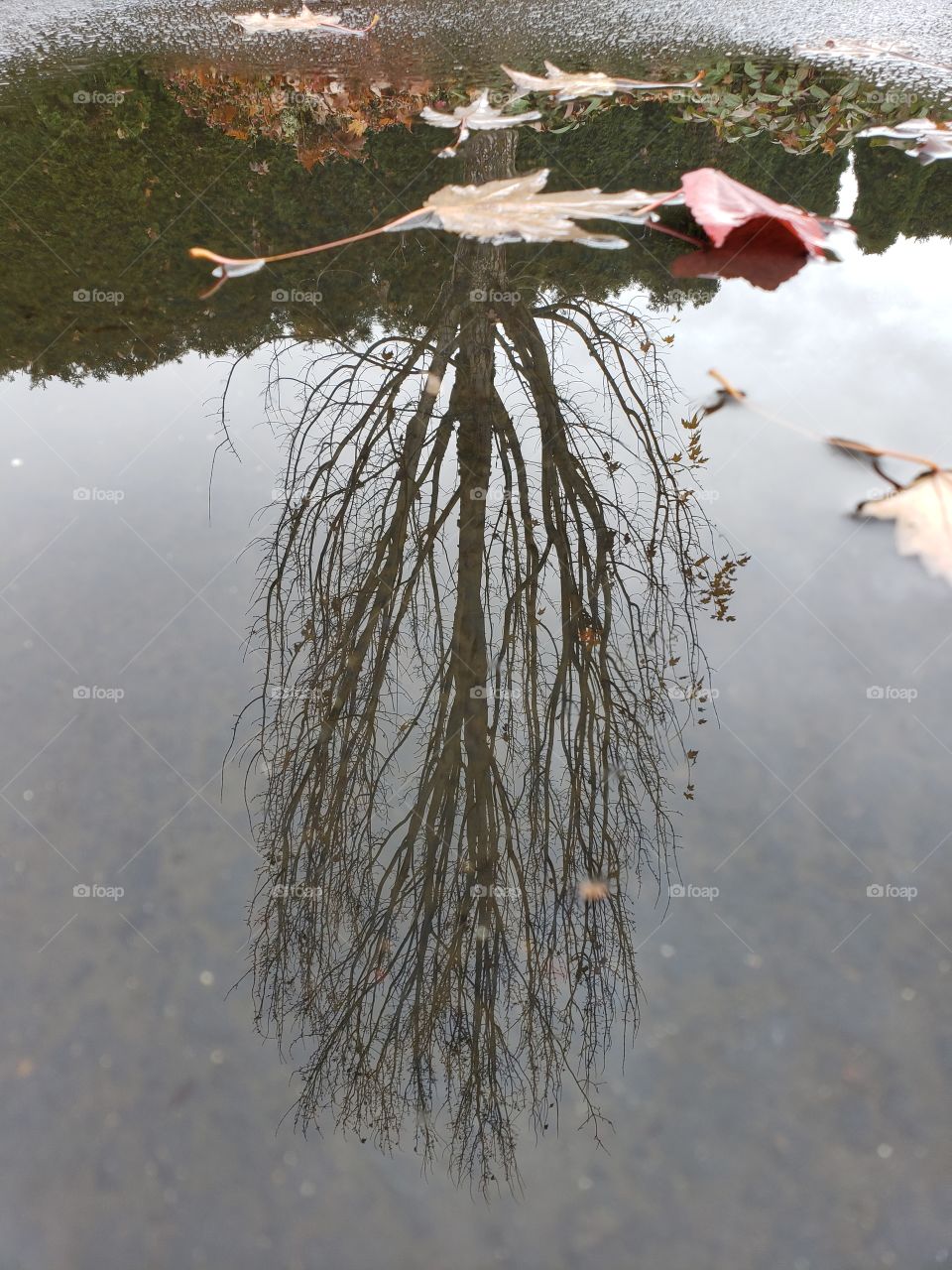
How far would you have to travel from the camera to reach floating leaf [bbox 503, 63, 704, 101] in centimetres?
325

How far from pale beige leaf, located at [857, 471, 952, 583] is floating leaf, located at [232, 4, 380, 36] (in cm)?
340

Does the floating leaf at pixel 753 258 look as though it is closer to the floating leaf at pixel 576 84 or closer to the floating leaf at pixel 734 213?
the floating leaf at pixel 734 213

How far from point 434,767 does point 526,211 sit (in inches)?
71.5

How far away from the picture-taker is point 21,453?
185 cm

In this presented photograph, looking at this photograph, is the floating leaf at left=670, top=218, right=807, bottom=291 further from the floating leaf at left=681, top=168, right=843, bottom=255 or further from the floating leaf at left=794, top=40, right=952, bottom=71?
the floating leaf at left=794, top=40, right=952, bottom=71

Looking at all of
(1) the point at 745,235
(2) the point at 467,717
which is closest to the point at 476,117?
(1) the point at 745,235

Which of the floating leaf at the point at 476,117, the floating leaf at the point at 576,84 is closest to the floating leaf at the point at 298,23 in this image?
the floating leaf at the point at 576,84

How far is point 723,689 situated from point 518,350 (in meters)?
0.97

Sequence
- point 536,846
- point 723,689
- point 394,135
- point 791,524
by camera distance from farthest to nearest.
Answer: point 394,135 < point 791,524 < point 723,689 < point 536,846

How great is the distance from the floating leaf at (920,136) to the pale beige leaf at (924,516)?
69.0 inches

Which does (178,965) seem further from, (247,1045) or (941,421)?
(941,421)

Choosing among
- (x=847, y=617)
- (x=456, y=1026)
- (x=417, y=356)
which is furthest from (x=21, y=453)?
(x=847, y=617)

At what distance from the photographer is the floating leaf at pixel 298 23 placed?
3.74m

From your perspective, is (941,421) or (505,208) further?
(505,208)
